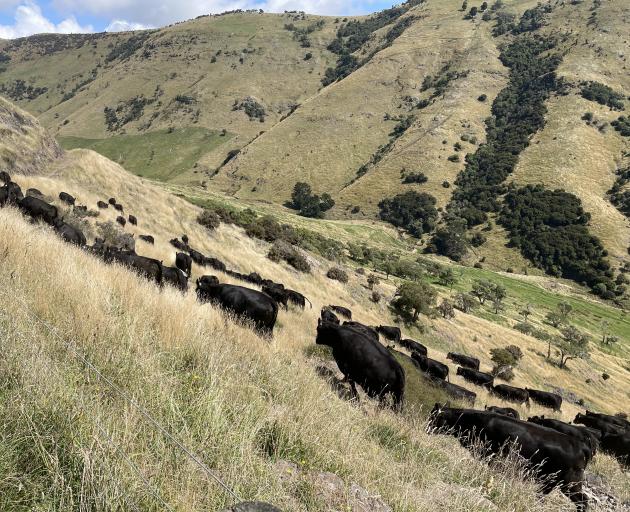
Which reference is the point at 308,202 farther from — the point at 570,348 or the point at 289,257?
the point at 289,257

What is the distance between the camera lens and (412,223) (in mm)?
106562

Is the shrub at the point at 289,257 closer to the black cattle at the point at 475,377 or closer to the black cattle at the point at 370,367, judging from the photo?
the black cattle at the point at 475,377

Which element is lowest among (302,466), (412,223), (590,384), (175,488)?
(590,384)

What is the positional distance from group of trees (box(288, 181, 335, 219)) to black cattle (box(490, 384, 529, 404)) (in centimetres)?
9304

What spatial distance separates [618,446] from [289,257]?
966 inches

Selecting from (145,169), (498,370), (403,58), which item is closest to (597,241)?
(498,370)

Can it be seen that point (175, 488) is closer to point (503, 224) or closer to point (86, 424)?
point (86, 424)

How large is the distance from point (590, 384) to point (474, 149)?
102007 mm

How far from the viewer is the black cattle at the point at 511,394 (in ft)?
70.1

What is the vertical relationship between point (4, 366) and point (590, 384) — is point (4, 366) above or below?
above

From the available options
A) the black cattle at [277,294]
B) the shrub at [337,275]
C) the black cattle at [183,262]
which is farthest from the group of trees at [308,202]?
the black cattle at [183,262]

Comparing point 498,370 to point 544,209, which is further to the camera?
point 544,209

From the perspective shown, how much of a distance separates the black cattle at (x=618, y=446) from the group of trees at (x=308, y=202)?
9921cm

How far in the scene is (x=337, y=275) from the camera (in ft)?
121
